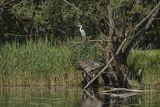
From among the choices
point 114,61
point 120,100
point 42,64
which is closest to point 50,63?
point 42,64

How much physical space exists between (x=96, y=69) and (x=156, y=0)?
3.96 m

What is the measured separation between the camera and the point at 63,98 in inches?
753

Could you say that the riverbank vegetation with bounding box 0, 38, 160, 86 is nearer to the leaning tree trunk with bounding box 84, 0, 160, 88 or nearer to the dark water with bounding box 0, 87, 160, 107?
the dark water with bounding box 0, 87, 160, 107

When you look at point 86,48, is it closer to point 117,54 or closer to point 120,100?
point 117,54

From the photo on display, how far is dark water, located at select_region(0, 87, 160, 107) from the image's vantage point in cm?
1741

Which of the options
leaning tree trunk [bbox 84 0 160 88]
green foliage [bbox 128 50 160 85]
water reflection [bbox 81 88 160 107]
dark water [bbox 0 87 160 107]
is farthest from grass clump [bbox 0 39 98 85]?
water reflection [bbox 81 88 160 107]

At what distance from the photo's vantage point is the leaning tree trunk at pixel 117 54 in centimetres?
2052

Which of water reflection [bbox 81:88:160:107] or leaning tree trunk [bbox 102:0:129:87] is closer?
water reflection [bbox 81:88:160:107]

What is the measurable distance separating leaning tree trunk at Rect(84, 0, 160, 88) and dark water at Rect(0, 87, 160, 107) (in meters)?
1.03

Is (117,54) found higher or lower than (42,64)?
higher

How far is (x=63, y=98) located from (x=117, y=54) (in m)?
2.81

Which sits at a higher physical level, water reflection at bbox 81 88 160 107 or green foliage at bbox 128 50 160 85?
green foliage at bbox 128 50 160 85

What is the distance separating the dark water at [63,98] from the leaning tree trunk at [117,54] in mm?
1033

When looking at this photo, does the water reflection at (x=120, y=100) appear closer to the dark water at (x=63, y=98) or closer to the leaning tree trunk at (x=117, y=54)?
the dark water at (x=63, y=98)
